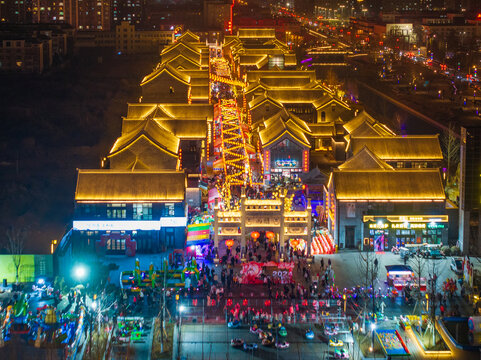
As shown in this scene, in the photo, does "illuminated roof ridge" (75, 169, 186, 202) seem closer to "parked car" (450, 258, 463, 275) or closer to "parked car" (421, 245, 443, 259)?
"parked car" (421, 245, 443, 259)

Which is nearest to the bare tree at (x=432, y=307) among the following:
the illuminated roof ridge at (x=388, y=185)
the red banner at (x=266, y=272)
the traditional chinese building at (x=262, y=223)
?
A: the illuminated roof ridge at (x=388, y=185)

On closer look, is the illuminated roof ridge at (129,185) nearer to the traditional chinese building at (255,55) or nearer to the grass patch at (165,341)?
the grass patch at (165,341)

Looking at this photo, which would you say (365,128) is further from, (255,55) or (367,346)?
(255,55)

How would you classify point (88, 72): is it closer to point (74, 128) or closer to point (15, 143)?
point (74, 128)

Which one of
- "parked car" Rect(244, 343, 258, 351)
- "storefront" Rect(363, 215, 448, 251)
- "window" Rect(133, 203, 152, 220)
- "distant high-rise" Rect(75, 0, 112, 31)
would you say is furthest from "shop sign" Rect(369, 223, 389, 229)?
"distant high-rise" Rect(75, 0, 112, 31)

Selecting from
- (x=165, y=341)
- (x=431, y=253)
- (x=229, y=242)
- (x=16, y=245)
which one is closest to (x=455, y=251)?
(x=431, y=253)
